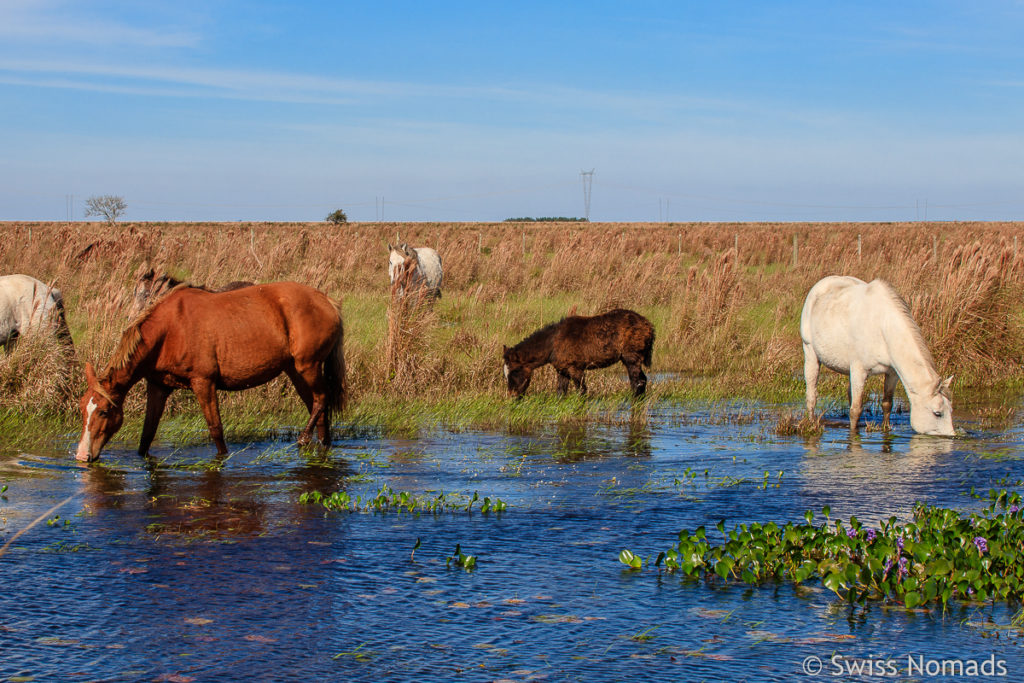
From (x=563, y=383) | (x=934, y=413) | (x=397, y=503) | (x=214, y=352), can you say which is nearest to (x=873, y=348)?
(x=934, y=413)

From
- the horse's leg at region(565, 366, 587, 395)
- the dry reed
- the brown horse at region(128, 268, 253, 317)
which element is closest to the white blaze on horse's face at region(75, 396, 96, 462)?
the dry reed

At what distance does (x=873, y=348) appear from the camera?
10805 millimetres

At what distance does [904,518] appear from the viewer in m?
7.25

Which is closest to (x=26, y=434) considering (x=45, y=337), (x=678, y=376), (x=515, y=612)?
(x=45, y=337)

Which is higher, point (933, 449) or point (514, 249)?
point (514, 249)

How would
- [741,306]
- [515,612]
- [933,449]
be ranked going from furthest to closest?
[741,306] → [933,449] → [515,612]

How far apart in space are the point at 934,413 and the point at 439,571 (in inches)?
253

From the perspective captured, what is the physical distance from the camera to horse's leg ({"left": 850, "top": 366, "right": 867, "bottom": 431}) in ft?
36.1

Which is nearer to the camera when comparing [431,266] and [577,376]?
[577,376]

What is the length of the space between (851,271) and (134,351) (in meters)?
15.9

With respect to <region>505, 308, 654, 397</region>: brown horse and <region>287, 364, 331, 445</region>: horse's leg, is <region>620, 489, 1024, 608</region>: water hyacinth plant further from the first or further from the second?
<region>505, 308, 654, 397</region>: brown horse

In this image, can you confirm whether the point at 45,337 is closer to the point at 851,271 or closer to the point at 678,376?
the point at 678,376

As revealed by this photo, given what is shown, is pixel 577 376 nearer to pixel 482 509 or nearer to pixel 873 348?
pixel 873 348

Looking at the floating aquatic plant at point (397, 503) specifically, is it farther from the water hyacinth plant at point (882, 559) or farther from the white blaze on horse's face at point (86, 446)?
the white blaze on horse's face at point (86, 446)
